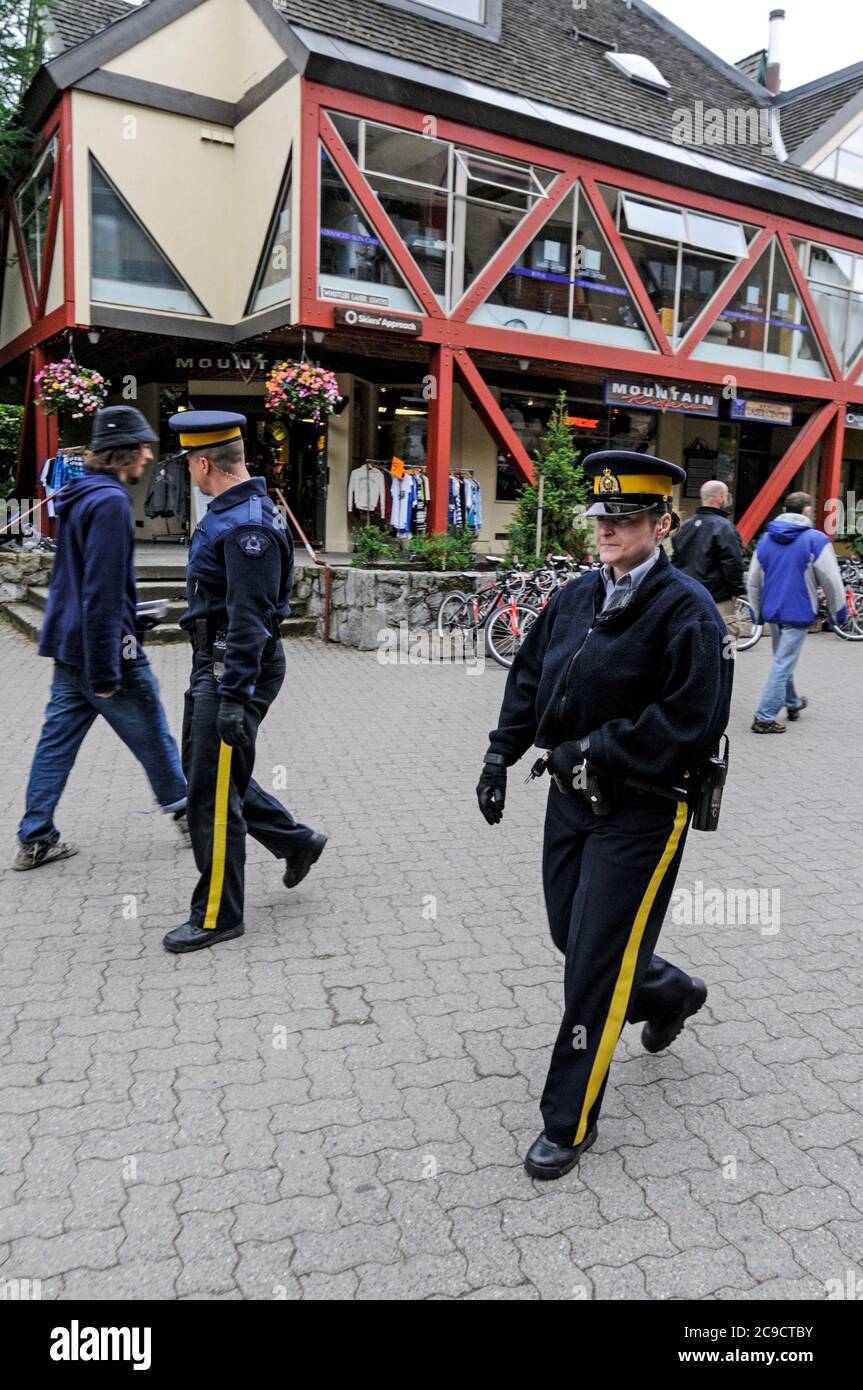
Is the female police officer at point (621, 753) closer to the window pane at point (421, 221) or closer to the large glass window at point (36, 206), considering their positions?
the window pane at point (421, 221)

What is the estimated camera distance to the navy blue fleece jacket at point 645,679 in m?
2.57

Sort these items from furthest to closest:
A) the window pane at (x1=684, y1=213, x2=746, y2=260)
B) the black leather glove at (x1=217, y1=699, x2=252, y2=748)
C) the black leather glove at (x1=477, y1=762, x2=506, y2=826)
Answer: the window pane at (x1=684, y1=213, x2=746, y2=260)
the black leather glove at (x1=217, y1=699, x2=252, y2=748)
the black leather glove at (x1=477, y1=762, x2=506, y2=826)

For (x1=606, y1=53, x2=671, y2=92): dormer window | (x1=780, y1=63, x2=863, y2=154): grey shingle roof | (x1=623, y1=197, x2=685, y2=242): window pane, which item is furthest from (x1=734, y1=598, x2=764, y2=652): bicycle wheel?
(x1=780, y1=63, x2=863, y2=154): grey shingle roof

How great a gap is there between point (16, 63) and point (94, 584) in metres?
16.4

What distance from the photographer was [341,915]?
177 inches

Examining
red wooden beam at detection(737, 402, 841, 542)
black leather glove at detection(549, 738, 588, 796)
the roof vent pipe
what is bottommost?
black leather glove at detection(549, 738, 588, 796)

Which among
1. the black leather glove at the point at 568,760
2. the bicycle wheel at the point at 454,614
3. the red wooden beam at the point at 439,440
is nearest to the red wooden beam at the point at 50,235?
the red wooden beam at the point at 439,440

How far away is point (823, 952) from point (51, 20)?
58.8ft

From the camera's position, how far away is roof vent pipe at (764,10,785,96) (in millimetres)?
24406

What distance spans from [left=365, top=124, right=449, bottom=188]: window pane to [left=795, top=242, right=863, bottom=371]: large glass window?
26.3 ft

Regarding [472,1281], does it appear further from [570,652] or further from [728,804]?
[728,804]

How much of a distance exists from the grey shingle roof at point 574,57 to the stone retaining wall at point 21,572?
25.7 ft

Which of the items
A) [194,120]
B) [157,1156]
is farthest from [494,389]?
[157,1156]

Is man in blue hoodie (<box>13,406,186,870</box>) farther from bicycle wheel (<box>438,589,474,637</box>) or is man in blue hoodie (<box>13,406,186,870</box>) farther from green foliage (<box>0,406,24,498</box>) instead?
green foliage (<box>0,406,24,498</box>)
